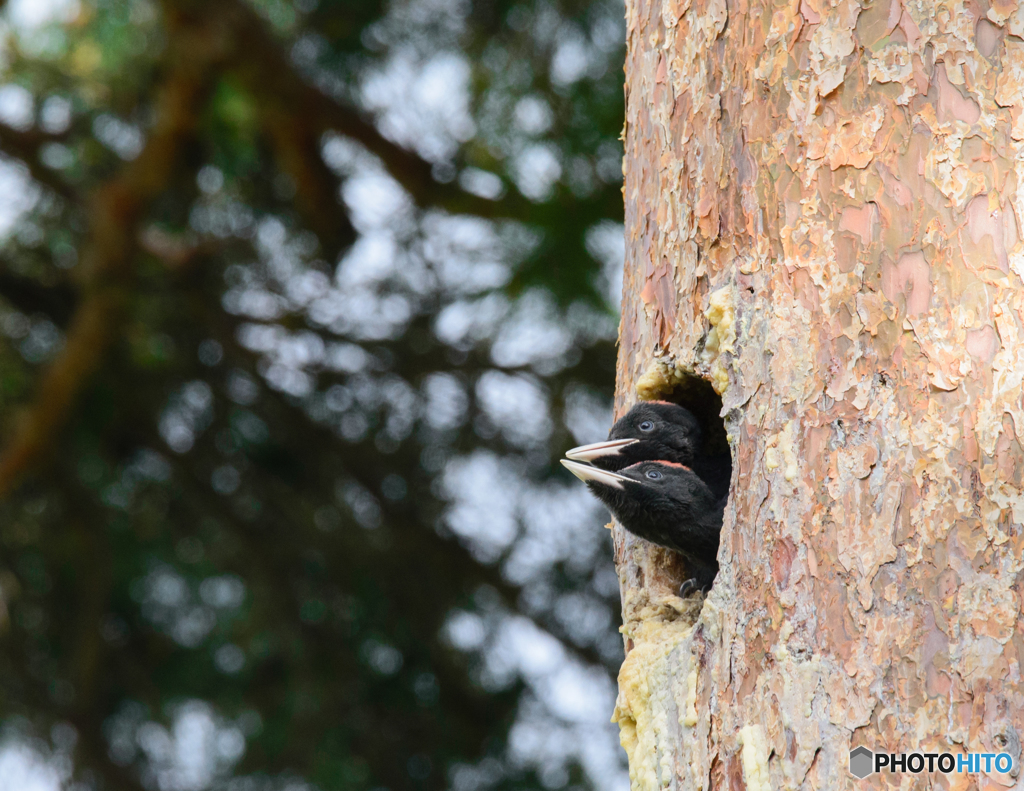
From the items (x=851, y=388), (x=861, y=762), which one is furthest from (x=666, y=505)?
(x=861, y=762)

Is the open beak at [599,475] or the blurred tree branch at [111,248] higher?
the blurred tree branch at [111,248]

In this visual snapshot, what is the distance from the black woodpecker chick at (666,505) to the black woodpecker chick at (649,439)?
0.18 ft

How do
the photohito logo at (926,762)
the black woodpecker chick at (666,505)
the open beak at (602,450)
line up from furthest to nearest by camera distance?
the open beak at (602,450)
the black woodpecker chick at (666,505)
the photohito logo at (926,762)

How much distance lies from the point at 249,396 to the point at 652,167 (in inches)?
115

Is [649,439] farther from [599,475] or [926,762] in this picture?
[926,762]

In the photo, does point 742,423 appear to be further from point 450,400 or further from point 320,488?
point 320,488

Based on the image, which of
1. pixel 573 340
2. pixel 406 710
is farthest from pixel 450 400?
pixel 406 710

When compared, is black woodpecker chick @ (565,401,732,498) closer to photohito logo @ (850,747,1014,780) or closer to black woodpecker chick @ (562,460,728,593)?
black woodpecker chick @ (562,460,728,593)

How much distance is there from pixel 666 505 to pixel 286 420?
9.11 feet

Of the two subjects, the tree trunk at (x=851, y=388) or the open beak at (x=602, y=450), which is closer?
the tree trunk at (x=851, y=388)

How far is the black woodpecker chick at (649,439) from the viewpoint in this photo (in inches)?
60.6

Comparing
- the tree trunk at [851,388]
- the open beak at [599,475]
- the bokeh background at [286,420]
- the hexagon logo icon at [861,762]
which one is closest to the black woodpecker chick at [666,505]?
the open beak at [599,475]

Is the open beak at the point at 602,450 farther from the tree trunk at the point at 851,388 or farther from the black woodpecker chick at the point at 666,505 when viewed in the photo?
the tree trunk at the point at 851,388

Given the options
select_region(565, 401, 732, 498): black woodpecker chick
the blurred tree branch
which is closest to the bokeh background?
the blurred tree branch
